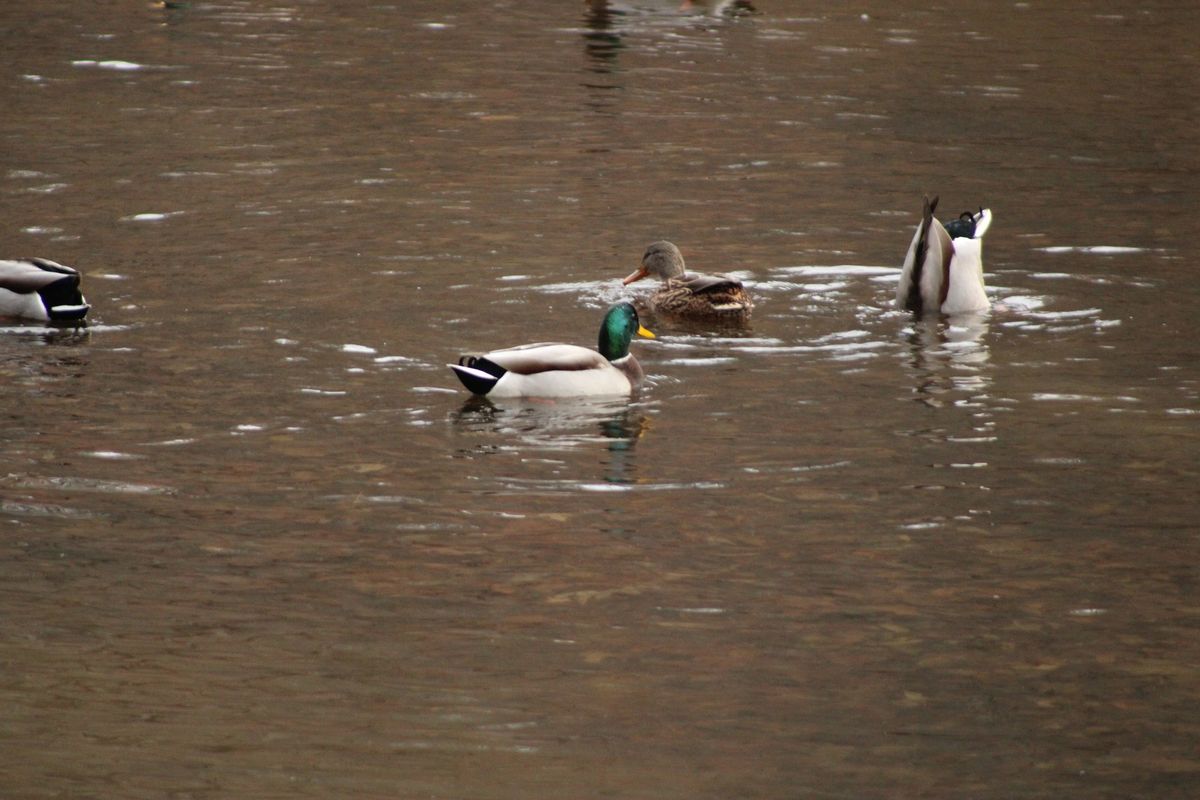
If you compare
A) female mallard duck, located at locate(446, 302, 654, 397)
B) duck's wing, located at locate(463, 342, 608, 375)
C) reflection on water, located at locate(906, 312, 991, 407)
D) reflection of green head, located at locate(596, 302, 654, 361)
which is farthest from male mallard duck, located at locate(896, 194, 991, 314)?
duck's wing, located at locate(463, 342, 608, 375)

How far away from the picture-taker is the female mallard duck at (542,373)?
10883 millimetres

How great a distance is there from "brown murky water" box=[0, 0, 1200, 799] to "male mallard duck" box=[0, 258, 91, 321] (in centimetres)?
19

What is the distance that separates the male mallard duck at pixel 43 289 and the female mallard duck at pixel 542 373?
2.82 metres

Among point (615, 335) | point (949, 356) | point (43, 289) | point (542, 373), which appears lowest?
point (949, 356)

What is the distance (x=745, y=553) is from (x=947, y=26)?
23278mm

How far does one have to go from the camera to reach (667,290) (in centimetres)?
1373

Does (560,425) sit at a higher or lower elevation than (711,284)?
lower

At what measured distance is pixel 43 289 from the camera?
12.5 meters

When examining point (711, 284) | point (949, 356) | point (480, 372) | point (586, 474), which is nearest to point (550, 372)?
point (480, 372)

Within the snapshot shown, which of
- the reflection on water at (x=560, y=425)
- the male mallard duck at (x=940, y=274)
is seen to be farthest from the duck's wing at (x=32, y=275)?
the male mallard duck at (x=940, y=274)

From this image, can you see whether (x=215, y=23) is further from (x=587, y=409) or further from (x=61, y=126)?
(x=587, y=409)

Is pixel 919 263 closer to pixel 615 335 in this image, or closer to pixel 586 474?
pixel 615 335

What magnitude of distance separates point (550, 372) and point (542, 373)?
0.04 meters

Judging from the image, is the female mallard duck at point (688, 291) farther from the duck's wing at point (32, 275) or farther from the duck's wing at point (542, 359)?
the duck's wing at point (32, 275)
